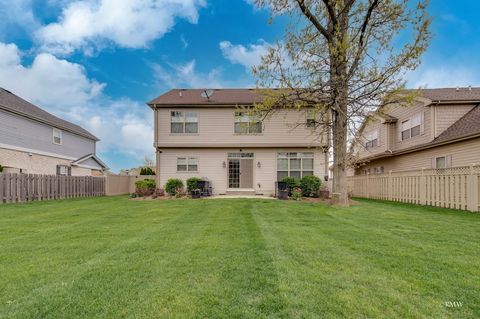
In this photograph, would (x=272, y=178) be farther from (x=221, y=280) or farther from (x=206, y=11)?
(x=221, y=280)

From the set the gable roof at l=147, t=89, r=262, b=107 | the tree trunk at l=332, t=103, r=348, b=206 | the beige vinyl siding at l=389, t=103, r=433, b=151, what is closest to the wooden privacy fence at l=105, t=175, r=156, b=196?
the gable roof at l=147, t=89, r=262, b=107

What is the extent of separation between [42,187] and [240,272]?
49.5 ft

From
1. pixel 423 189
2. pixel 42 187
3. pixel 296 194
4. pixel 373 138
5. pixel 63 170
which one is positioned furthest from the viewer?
pixel 63 170

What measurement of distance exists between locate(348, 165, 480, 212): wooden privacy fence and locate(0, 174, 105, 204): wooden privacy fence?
17384 millimetres

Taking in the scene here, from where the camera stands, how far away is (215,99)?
17438 millimetres

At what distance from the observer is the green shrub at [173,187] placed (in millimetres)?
15930

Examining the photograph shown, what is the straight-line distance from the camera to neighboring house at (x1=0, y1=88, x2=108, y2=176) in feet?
59.5

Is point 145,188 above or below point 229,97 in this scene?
below

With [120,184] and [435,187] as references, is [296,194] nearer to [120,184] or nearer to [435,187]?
[435,187]

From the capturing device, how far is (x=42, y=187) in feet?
48.8

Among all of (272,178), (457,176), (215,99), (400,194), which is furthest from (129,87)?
(457,176)

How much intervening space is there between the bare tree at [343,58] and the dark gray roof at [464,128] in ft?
13.6

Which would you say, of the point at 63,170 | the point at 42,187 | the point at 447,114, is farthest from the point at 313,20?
the point at 63,170

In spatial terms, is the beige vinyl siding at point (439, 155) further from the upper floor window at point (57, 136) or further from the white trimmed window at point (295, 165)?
the upper floor window at point (57, 136)
